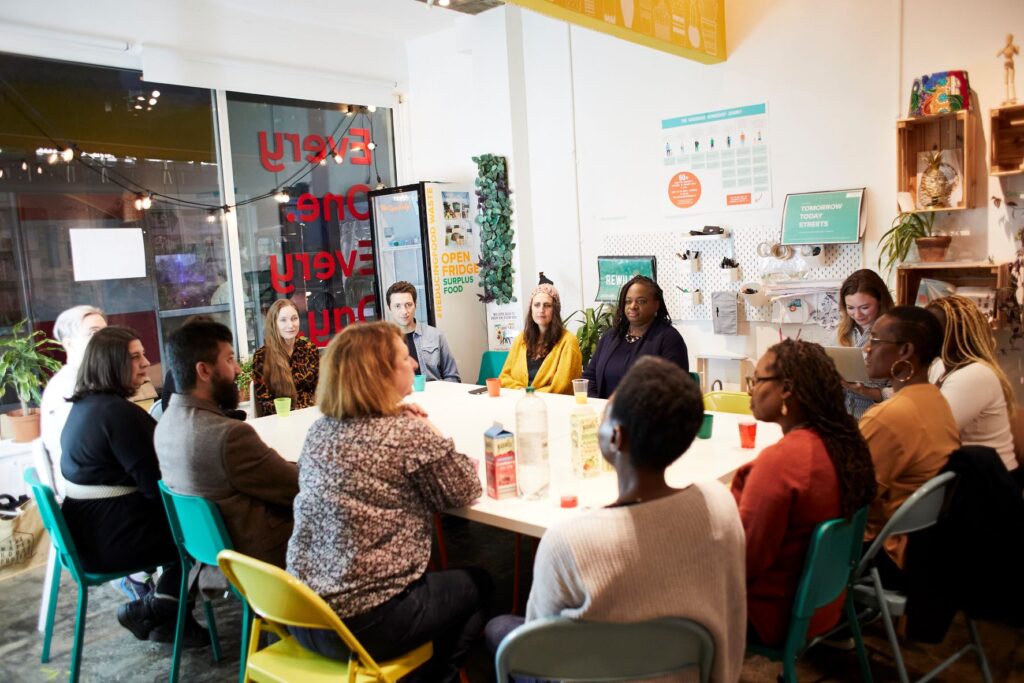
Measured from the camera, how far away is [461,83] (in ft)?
21.8

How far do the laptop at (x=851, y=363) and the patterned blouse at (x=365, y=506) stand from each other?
223cm

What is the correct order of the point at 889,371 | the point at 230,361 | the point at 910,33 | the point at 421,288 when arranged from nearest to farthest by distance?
the point at 889,371, the point at 230,361, the point at 910,33, the point at 421,288

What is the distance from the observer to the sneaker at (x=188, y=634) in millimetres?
3301

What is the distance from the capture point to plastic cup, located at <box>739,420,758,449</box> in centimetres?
277

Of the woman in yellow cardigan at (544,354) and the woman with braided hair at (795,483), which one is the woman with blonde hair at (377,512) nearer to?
the woman with braided hair at (795,483)

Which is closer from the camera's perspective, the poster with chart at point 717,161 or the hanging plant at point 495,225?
the poster with chart at point 717,161

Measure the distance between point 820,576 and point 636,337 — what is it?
2.36 metres

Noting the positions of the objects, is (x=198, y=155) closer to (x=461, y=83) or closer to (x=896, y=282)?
(x=461, y=83)

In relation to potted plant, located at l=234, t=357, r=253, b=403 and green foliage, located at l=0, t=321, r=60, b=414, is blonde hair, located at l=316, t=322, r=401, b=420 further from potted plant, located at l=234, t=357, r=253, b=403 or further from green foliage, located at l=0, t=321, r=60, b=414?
potted plant, located at l=234, t=357, r=253, b=403

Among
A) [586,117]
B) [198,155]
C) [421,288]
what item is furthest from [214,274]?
[586,117]

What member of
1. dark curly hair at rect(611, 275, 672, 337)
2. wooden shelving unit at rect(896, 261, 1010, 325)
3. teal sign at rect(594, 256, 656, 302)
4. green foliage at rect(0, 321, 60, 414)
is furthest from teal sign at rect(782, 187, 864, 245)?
green foliage at rect(0, 321, 60, 414)

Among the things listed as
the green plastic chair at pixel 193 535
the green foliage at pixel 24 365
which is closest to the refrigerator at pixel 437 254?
the green foliage at pixel 24 365

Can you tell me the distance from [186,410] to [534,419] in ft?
3.82

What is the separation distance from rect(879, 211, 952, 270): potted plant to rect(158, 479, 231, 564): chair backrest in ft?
12.0
